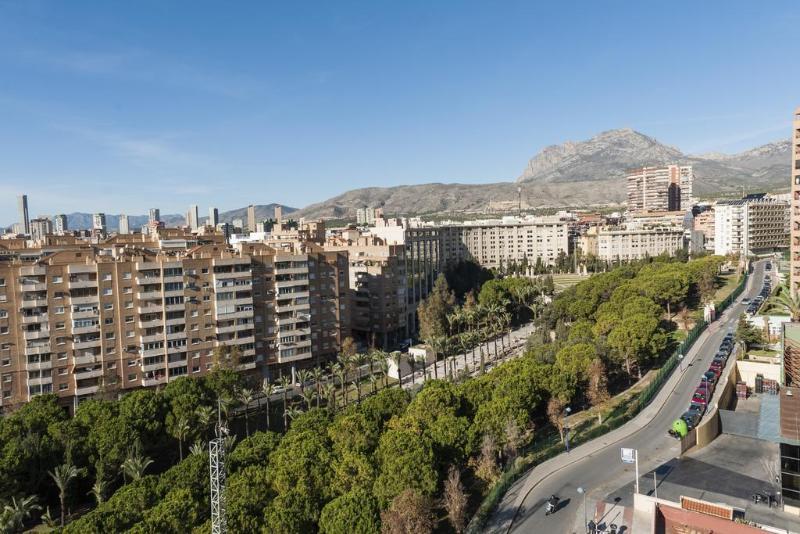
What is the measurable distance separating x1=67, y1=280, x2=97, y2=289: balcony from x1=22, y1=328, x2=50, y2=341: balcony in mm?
5470

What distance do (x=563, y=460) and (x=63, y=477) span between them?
122ft

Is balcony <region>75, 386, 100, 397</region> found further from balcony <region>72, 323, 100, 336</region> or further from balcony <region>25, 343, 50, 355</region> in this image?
balcony <region>72, 323, 100, 336</region>

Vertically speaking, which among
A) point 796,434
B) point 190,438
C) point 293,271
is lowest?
point 190,438

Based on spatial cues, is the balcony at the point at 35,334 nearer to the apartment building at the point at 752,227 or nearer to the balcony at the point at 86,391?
the balcony at the point at 86,391

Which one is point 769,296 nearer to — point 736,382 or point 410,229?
point 736,382

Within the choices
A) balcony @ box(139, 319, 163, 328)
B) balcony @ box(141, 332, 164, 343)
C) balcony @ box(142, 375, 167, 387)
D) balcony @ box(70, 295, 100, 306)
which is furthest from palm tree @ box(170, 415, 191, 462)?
balcony @ box(70, 295, 100, 306)

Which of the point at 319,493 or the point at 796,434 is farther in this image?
the point at 319,493

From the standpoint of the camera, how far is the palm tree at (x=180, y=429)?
5222cm

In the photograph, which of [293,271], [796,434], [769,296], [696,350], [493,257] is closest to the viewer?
[796,434]

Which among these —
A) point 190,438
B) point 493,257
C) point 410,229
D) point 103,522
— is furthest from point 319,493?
point 493,257

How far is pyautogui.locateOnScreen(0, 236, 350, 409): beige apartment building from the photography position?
6284cm

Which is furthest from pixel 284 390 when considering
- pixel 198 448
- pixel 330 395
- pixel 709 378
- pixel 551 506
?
pixel 709 378

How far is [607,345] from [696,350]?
40.0 feet

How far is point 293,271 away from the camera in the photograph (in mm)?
79125
